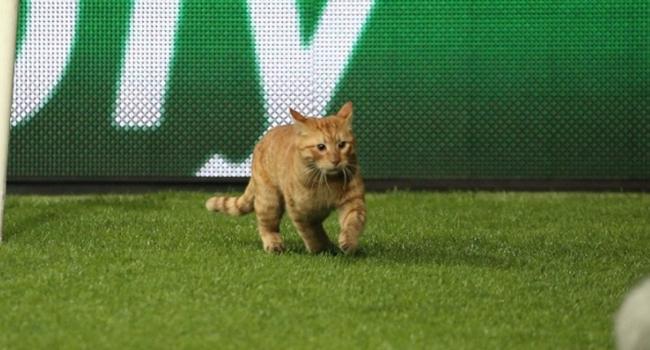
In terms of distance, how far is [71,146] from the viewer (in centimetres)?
756

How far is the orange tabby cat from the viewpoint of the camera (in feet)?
16.3

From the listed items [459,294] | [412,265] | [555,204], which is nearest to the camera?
[459,294]

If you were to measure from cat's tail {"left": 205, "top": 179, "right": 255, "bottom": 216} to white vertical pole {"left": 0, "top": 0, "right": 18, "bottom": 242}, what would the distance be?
0.83m

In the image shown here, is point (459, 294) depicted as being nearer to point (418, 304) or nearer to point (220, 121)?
point (418, 304)

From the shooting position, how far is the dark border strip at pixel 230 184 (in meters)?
7.64

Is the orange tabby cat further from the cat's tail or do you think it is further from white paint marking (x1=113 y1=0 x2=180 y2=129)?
white paint marking (x1=113 y1=0 x2=180 y2=129)

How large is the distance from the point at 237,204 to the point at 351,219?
75cm

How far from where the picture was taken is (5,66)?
17.5ft

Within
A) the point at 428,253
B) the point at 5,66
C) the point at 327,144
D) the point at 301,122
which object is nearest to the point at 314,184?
the point at 327,144

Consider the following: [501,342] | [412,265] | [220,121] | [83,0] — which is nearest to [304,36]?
[220,121]

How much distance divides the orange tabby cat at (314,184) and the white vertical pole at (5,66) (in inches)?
38.2

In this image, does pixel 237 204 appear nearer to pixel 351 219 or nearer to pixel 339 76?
pixel 351 219

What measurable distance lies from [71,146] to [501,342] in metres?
4.22

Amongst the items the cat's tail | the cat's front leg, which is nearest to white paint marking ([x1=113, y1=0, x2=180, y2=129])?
the cat's tail
